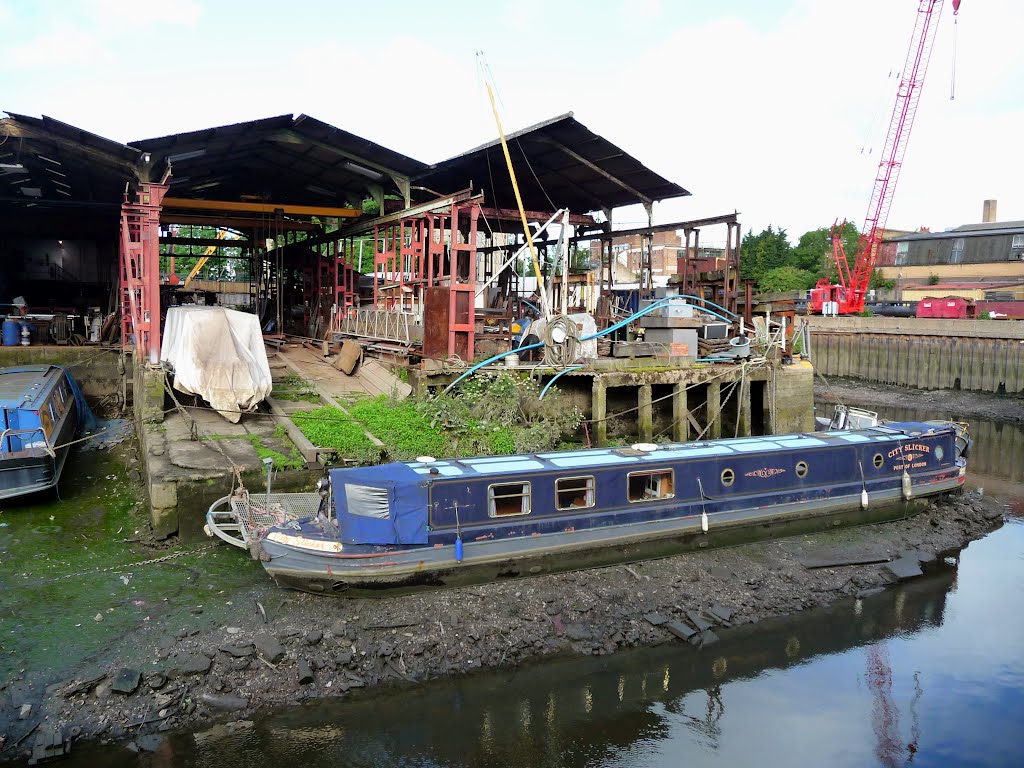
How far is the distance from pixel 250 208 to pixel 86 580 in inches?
559

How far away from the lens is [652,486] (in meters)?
11.5

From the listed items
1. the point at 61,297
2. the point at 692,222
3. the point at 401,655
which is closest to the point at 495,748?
the point at 401,655

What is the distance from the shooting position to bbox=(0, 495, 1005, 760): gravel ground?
731 centimetres

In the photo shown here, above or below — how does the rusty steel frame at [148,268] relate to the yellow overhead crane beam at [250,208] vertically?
below

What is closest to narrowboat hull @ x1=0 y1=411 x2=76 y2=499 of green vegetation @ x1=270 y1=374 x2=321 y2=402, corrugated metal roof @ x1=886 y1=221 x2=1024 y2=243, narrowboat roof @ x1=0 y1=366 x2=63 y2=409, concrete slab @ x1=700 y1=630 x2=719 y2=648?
narrowboat roof @ x1=0 y1=366 x2=63 y2=409

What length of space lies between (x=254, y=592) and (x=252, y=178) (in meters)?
16.6

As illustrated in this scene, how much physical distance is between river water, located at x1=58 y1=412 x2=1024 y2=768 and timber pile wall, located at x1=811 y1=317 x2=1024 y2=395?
22.1 meters

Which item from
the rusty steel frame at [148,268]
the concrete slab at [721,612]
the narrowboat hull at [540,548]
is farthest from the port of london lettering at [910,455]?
the rusty steel frame at [148,268]

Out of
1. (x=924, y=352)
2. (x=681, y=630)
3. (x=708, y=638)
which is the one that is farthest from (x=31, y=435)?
(x=924, y=352)

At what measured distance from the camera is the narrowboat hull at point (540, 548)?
9.08 m

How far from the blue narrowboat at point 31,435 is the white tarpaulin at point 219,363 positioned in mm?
2316

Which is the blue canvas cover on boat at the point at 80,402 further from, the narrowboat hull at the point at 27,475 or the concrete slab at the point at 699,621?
the concrete slab at the point at 699,621

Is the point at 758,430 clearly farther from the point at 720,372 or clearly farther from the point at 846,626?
the point at 846,626

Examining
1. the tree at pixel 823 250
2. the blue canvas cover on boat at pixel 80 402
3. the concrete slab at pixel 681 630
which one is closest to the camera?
the concrete slab at pixel 681 630
